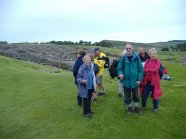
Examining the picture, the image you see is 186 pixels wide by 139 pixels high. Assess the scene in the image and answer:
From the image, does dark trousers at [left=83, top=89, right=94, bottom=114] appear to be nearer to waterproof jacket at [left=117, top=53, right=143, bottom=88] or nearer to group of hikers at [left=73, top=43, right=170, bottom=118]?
group of hikers at [left=73, top=43, right=170, bottom=118]

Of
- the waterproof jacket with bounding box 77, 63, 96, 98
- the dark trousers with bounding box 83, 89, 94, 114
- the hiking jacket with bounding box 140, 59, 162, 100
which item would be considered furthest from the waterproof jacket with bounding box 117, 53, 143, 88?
the dark trousers with bounding box 83, 89, 94, 114

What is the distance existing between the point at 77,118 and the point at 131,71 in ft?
10.6

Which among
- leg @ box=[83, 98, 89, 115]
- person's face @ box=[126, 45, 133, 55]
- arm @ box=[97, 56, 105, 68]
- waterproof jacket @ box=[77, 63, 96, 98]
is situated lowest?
leg @ box=[83, 98, 89, 115]

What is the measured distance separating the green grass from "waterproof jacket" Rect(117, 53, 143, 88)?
1.63 meters

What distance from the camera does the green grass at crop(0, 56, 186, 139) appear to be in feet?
44.1

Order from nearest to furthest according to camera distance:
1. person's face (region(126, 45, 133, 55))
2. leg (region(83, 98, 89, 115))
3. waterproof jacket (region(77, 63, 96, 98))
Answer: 1. person's face (region(126, 45, 133, 55))
2. waterproof jacket (region(77, 63, 96, 98))
3. leg (region(83, 98, 89, 115))

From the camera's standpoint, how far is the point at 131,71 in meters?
Result: 14.2

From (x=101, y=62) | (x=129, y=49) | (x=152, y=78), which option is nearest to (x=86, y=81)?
(x=129, y=49)

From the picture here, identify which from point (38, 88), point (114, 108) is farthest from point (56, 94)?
point (114, 108)

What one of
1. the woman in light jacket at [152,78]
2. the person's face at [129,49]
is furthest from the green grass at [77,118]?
the person's face at [129,49]

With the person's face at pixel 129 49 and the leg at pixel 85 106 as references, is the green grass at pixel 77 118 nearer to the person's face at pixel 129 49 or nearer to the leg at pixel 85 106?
the leg at pixel 85 106

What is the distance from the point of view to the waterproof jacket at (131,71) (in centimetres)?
1424

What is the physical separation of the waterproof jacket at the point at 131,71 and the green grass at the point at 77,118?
1.63m

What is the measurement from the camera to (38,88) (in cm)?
2252
